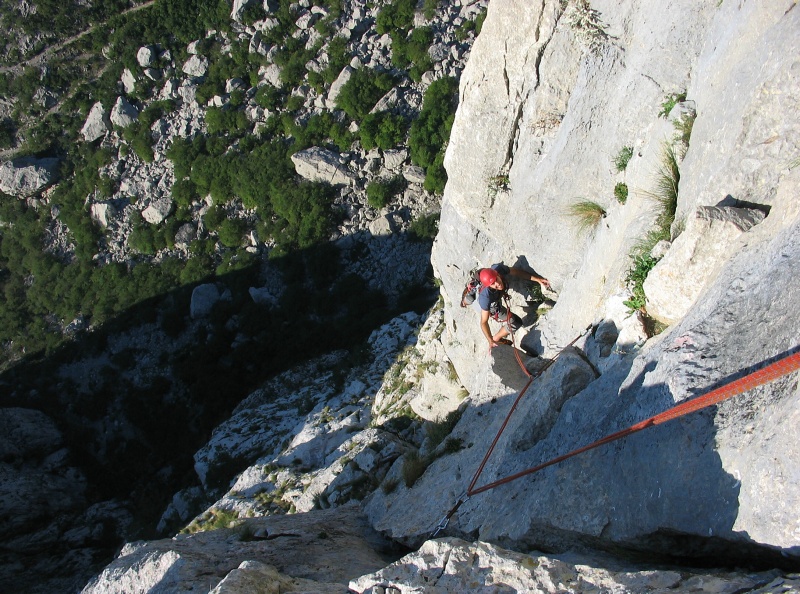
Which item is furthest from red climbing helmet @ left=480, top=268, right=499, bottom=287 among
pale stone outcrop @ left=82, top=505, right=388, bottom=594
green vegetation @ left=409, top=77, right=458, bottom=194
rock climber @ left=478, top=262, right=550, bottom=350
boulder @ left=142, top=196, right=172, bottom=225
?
boulder @ left=142, top=196, right=172, bottom=225

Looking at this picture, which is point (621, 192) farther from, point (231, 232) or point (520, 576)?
point (231, 232)

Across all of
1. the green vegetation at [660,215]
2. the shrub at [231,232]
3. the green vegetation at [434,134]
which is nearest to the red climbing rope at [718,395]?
the green vegetation at [660,215]

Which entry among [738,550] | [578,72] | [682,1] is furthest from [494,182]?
[738,550]

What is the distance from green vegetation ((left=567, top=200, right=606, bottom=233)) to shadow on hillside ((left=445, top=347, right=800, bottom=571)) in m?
3.89

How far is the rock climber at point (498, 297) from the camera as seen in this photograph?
11688 mm

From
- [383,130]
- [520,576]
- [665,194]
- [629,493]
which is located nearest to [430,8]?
[383,130]

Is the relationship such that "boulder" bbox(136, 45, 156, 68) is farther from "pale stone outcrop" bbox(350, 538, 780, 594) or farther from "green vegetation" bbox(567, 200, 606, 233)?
"pale stone outcrop" bbox(350, 538, 780, 594)

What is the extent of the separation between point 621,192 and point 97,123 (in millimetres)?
34046

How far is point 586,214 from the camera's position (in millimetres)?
10031

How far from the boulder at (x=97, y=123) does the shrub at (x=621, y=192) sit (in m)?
33.5

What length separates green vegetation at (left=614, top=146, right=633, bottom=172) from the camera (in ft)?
29.2

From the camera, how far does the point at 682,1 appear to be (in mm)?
7945

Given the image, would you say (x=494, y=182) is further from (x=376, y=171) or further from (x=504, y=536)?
(x=376, y=171)

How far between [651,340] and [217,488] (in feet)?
61.7
